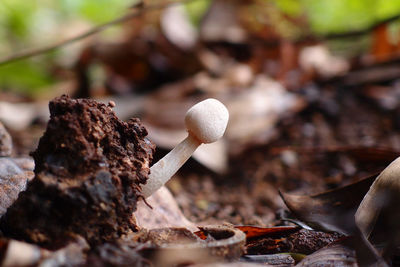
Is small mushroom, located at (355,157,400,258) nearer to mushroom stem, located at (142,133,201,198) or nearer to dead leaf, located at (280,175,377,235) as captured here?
dead leaf, located at (280,175,377,235)

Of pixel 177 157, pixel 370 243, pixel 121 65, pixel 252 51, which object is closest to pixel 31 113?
pixel 121 65

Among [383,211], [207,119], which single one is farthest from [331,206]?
[207,119]

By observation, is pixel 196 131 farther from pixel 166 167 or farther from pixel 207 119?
pixel 166 167

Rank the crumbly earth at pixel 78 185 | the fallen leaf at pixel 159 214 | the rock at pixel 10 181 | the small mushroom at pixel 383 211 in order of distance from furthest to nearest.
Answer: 1. the fallen leaf at pixel 159 214
2. the rock at pixel 10 181
3. the small mushroom at pixel 383 211
4. the crumbly earth at pixel 78 185

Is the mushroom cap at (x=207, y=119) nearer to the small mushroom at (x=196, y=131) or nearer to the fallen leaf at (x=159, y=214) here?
the small mushroom at (x=196, y=131)

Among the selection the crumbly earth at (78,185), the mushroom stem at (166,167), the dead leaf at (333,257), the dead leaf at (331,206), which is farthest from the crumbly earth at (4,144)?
the dead leaf at (333,257)

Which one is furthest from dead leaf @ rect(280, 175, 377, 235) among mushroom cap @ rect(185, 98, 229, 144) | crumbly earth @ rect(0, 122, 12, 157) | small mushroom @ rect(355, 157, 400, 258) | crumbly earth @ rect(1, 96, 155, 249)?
crumbly earth @ rect(0, 122, 12, 157)

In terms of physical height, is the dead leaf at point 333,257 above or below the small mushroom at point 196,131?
below
